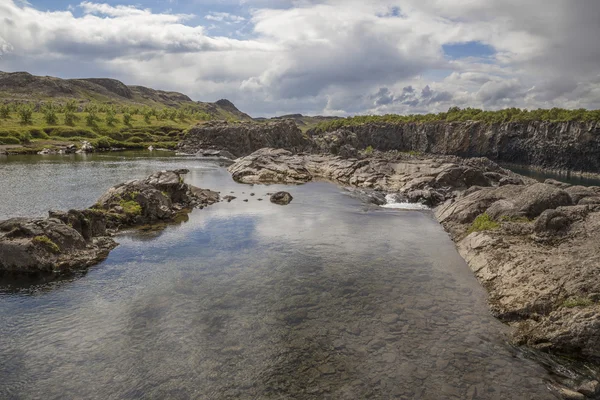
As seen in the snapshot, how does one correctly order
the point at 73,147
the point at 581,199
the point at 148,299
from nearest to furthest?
the point at 148,299, the point at 581,199, the point at 73,147

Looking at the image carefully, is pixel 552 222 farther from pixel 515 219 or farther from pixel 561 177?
pixel 561 177

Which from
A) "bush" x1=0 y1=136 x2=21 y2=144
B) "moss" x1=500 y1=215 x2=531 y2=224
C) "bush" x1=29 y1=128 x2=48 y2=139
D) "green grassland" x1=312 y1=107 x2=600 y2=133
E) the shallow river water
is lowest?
the shallow river water

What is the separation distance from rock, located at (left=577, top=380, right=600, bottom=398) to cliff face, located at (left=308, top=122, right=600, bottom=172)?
13549 centimetres

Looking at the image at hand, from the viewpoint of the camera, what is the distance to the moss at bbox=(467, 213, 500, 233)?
3694 centimetres

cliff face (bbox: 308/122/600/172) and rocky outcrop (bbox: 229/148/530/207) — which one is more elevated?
cliff face (bbox: 308/122/600/172)

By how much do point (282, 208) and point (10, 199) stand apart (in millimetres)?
39746

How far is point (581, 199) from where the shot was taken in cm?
3731

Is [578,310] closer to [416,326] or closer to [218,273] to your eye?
[416,326]

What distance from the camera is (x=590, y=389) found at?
56.1 ft

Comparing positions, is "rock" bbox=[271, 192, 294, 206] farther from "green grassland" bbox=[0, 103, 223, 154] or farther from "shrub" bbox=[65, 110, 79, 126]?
"shrub" bbox=[65, 110, 79, 126]

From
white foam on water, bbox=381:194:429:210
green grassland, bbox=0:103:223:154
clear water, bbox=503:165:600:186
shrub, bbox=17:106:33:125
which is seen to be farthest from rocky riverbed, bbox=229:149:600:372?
shrub, bbox=17:106:33:125

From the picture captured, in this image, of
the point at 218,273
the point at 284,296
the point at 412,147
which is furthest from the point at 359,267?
the point at 412,147

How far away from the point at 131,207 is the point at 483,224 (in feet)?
132

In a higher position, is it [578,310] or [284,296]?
[578,310]
